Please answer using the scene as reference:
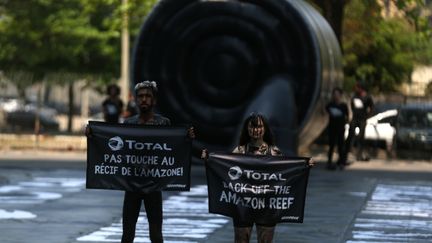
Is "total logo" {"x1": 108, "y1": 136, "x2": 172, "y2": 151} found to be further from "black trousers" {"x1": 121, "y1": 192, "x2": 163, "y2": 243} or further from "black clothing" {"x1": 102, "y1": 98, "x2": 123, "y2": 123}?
"black clothing" {"x1": 102, "y1": 98, "x2": 123, "y2": 123}

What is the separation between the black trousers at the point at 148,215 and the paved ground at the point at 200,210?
236 centimetres

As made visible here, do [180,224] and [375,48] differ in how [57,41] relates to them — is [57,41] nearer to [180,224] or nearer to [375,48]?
[375,48]

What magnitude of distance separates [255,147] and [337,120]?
15.9 metres

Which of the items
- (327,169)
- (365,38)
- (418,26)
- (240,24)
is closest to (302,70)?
(240,24)

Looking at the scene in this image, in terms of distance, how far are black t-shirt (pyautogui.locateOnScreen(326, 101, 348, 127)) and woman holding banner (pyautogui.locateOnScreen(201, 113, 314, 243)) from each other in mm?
15497

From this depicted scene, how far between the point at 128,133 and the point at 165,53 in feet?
45.0

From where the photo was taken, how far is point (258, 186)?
11.1 meters

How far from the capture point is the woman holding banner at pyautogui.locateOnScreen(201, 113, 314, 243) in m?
10.9

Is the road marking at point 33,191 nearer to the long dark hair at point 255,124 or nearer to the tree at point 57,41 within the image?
the long dark hair at point 255,124

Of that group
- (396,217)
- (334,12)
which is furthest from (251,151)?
(334,12)

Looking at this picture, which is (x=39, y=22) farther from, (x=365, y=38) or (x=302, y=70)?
(x=302, y=70)

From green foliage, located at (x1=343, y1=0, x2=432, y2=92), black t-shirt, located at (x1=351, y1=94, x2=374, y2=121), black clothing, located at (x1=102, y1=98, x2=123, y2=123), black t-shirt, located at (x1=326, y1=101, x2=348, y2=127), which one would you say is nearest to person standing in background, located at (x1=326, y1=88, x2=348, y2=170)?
black t-shirt, located at (x1=326, y1=101, x2=348, y2=127)

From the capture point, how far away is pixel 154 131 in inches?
469

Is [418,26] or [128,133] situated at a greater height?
[418,26]
